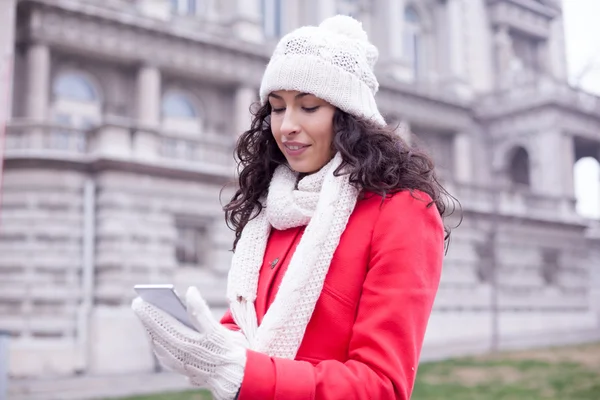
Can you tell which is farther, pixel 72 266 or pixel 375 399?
pixel 72 266

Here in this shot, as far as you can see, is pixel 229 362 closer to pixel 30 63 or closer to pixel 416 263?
pixel 416 263

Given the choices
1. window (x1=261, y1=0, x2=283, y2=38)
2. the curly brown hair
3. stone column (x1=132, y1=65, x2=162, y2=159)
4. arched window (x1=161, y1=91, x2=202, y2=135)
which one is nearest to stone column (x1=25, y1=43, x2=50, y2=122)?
stone column (x1=132, y1=65, x2=162, y2=159)

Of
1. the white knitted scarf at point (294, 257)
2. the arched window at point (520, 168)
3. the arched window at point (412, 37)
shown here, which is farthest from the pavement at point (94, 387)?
the arched window at point (520, 168)

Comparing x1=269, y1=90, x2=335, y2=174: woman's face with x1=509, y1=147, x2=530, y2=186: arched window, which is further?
x1=509, y1=147, x2=530, y2=186: arched window

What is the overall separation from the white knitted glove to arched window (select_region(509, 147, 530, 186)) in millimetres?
30582

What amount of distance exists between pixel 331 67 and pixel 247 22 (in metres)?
21.3

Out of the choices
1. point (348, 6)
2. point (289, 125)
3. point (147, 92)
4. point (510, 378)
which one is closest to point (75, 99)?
point (147, 92)

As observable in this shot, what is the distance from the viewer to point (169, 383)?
43.2 ft

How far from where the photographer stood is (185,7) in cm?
2347

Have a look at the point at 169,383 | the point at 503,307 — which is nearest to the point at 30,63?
the point at 169,383

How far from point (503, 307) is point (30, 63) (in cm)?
1665

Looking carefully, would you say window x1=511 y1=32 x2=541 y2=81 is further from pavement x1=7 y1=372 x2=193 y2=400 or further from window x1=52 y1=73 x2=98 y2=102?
pavement x1=7 y1=372 x2=193 y2=400

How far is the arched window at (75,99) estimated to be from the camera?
1953cm

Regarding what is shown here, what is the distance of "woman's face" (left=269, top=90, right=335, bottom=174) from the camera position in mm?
2514
